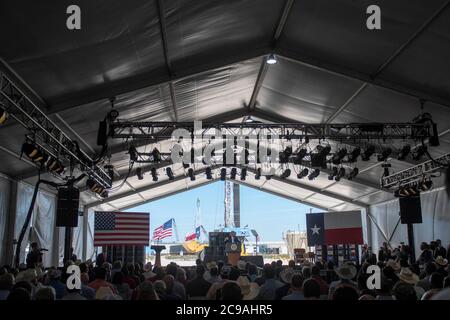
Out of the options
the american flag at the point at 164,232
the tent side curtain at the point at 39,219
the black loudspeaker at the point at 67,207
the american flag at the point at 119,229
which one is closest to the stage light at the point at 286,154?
the american flag at the point at 119,229

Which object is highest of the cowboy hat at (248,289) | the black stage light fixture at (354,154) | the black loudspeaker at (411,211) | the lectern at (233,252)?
the black stage light fixture at (354,154)

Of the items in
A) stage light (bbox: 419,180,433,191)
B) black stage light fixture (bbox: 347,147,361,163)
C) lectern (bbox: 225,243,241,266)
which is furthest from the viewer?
lectern (bbox: 225,243,241,266)

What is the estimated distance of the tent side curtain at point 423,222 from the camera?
14171 mm

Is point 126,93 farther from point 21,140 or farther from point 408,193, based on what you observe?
point 408,193

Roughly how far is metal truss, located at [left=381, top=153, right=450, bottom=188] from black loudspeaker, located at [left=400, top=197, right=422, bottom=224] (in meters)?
0.61

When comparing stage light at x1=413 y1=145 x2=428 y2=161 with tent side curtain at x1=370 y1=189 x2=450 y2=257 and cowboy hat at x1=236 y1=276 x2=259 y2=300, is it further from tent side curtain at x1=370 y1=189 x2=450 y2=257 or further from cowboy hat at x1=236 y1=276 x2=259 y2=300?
cowboy hat at x1=236 y1=276 x2=259 y2=300

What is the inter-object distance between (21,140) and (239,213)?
28837 millimetres

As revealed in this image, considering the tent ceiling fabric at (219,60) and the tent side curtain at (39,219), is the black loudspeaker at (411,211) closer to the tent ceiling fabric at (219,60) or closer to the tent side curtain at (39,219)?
the tent ceiling fabric at (219,60)

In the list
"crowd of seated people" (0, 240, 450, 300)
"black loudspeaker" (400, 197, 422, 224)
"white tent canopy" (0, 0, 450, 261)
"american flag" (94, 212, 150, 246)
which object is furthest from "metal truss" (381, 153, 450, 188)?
"american flag" (94, 212, 150, 246)

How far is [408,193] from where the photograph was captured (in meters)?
13.4

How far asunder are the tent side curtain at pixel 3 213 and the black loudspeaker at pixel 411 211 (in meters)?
11.3

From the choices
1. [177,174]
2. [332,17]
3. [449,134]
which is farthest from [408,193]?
[177,174]

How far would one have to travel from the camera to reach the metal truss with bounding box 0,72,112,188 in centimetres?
702
